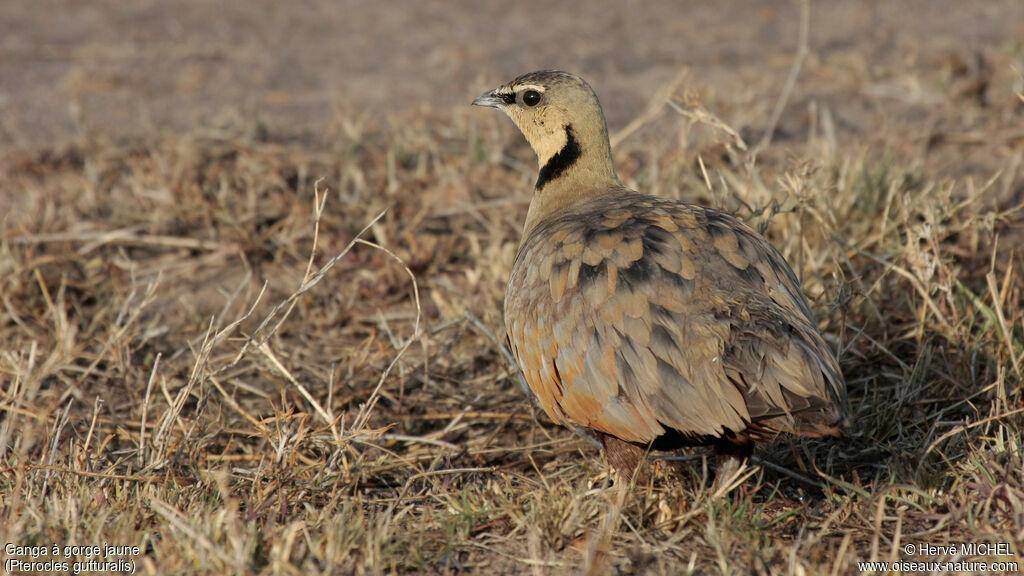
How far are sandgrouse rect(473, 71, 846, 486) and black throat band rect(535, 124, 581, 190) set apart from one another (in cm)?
46

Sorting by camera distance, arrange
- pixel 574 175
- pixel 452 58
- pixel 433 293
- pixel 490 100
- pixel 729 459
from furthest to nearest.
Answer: pixel 452 58 → pixel 433 293 → pixel 490 100 → pixel 574 175 → pixel 729 459

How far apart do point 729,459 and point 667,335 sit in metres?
0.58

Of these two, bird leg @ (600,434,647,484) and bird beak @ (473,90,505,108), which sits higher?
bird beak @ (473,90,505,108)

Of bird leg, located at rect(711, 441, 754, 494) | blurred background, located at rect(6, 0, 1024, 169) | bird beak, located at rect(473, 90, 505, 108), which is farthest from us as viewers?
blurred background, located at rect(6, 0, 1024, 169)

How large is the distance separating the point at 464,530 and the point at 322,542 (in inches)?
19.0

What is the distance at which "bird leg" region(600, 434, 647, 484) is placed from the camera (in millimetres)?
3350

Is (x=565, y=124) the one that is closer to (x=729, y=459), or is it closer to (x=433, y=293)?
(x=433, y=293)

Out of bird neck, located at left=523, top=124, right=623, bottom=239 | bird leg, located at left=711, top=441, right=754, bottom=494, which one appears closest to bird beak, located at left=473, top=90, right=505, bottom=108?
bird neck, located at left=523, top=124, right=623, bottom=239

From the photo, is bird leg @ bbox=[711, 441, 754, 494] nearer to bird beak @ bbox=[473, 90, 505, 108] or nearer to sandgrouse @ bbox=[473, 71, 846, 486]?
sandgrouse @ bbox=[473, 71, 846, 486]

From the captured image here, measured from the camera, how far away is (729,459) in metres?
3.36

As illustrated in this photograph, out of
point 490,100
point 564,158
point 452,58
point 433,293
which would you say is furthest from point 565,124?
point 452,58

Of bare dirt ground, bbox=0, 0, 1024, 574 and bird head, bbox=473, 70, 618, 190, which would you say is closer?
bare dirt ground, bbox=0, 0, 1024, 574

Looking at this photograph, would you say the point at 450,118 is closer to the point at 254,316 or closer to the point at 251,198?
the point at 251,198

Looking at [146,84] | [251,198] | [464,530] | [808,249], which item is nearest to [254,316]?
[251,198]
